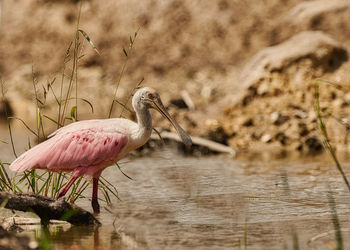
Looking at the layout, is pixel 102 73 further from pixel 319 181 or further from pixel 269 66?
pixel 319 181

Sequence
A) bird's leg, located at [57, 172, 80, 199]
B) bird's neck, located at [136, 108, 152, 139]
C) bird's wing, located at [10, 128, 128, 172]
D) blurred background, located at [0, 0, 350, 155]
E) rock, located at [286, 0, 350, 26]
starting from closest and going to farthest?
bird's leg, located at [57, 172, 80, 199]
bird's wing, located at [10, 128, 128, 172]
bird's neck, located at [136, 108, 152, 139]
blurred background, located at [0, 0, 350, 155]
rock, located at [286, 0, 350, 26]

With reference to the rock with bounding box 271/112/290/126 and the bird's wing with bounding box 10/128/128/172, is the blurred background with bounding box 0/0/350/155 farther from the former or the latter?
the bird's wing with bounding box 10/128/128/172

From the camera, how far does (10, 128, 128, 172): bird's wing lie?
7387 millimetres

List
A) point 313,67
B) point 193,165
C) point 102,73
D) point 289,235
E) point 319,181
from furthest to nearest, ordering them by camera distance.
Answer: point 102,73
point 313,67
point 193,165
point 319,181
point 289,235

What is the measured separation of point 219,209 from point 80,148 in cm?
143

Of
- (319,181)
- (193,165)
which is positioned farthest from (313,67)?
(319,181)

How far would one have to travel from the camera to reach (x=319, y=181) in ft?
29.5

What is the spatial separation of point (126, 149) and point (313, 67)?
6.74m

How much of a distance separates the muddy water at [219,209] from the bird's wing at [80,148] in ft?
1.67

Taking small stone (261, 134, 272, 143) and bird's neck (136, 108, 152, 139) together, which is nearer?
bird's neck (136, 108, 152, 139)

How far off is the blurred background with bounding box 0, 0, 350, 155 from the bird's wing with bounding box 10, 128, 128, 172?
17.8 ft

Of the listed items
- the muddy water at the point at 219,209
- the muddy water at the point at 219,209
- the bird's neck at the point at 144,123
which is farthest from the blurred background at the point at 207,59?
the bird's neck at the point at 144,123

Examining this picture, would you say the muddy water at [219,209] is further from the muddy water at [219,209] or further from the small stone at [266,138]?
the small stone at [266,138]

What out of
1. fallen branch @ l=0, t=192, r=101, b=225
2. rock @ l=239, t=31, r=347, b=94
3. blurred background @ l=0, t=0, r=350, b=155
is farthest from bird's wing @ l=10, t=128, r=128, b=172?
rock @ l=239, t=31, r=347, b=94
